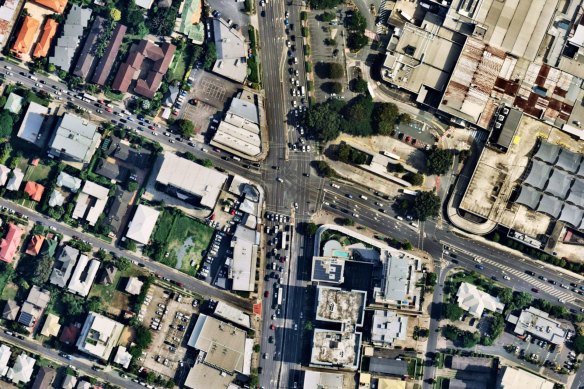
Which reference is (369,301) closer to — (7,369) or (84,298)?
(84,298)

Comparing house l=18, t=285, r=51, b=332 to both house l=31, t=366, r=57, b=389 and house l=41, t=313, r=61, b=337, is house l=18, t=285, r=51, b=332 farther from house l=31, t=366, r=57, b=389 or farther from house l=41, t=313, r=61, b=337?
house l=31, t=366, r=57, b=389

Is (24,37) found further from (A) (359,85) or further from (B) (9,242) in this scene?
(A) (359,85)


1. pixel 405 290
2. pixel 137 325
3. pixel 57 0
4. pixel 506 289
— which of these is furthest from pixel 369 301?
pixel 57 0

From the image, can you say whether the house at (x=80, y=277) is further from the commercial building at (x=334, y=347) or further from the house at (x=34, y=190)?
the commercial building at (x=334, y=347)

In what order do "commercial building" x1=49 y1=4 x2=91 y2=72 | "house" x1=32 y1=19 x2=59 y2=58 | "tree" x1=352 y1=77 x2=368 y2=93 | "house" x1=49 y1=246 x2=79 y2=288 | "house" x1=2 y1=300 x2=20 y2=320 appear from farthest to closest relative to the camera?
"commercial building" x1=49 y1=4 x2=91 y2=72 < "house" x1=32 y1=19 x2=59 y2=58 < "house" x1=2 y1=300 x2=20 y2=320 < "house" x1=49 y1=246 x2=79 y2=288 < "tree" x1=352 y1=77 x2=368 y2=93

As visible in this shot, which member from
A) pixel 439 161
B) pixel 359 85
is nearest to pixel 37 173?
pixel 359 85

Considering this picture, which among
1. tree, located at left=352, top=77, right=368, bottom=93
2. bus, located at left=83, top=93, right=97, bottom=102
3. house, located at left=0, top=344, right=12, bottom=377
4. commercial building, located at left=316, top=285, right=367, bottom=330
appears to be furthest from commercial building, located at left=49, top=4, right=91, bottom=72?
commercial building, located at left=316, top=285, right=367, bottom=330
